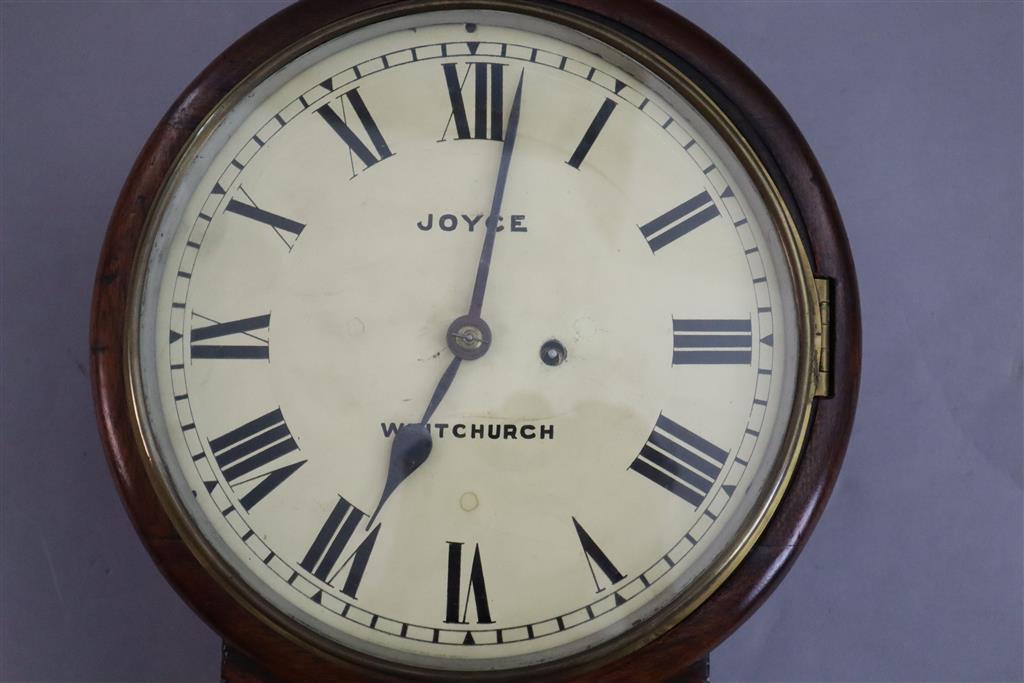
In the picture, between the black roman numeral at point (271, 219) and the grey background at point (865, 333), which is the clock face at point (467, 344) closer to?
the black roman numeral at point (271, 219)

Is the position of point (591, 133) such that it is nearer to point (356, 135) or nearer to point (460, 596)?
point (356, 135)

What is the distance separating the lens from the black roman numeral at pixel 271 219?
2.51ft

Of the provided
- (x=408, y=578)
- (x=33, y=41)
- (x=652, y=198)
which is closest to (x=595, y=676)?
(x=408, y=578)

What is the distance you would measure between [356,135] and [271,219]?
3.5 inches

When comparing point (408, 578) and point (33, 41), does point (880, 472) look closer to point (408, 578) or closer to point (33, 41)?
point (408, 578)

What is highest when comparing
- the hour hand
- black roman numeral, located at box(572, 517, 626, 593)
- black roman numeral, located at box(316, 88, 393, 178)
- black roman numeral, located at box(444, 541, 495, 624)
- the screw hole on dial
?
black roman numeral, located at box(316, 88, 393, 178)

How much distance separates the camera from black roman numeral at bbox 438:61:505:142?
0.77 meters

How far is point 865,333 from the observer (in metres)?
0.95

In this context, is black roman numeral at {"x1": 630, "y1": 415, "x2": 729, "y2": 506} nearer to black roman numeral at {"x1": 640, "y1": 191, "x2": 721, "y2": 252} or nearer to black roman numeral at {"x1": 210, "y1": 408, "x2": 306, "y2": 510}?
black roman numeral at {"x1": 640, "y1": 191, "x2": 721, "y2": 252}

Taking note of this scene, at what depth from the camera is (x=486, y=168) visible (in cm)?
77

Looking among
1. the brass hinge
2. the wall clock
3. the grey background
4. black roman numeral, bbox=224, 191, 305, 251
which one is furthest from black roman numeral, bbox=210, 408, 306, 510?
the brass hinge

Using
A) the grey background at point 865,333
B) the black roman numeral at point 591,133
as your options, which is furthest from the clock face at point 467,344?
the grey background at point 865,333

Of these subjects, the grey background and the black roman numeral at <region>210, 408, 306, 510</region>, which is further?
the grey background

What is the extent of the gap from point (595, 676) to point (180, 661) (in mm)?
423
